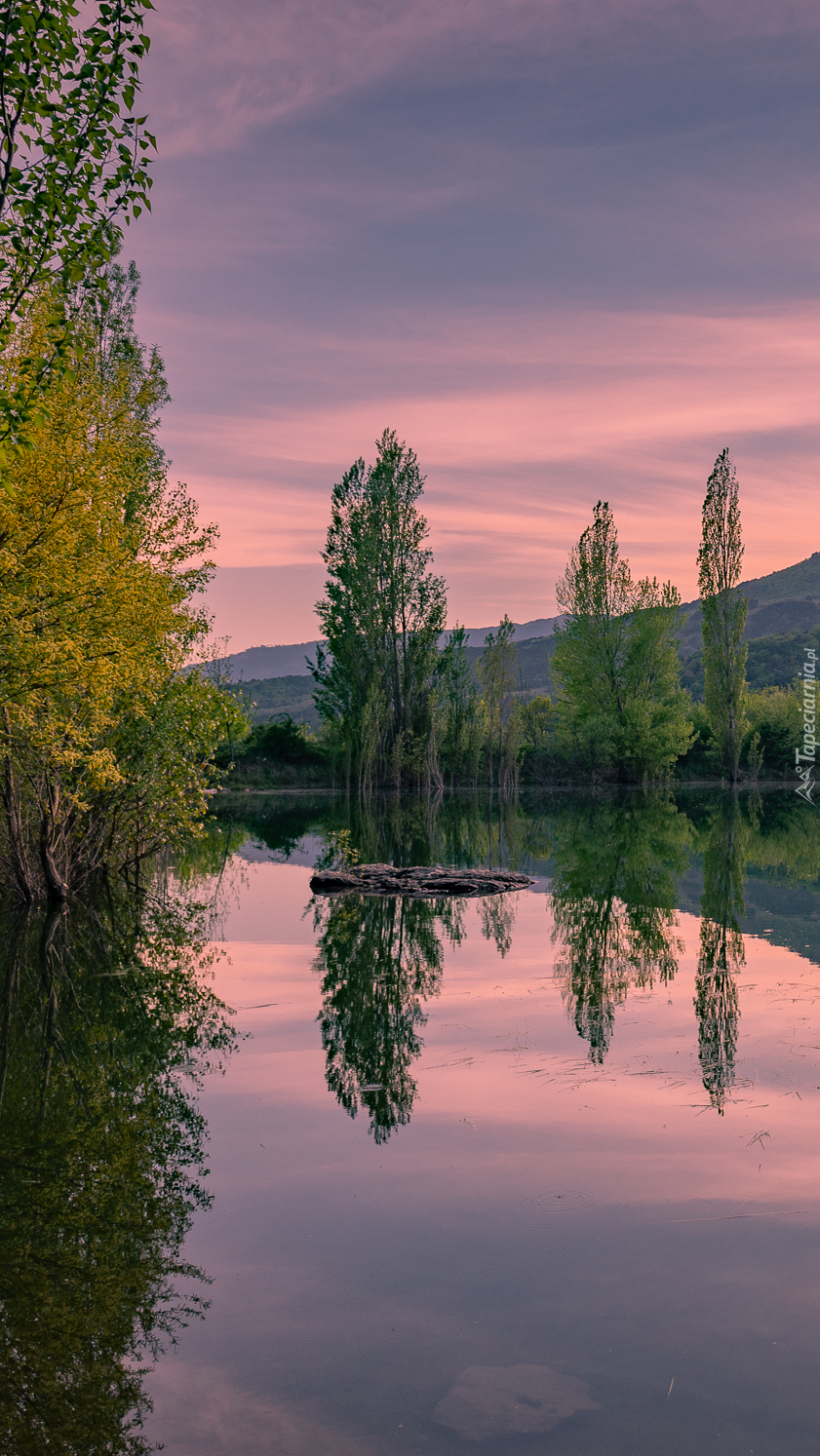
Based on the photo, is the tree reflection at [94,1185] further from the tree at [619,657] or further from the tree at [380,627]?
the tree at [619,657]

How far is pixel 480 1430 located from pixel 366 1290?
1.05m

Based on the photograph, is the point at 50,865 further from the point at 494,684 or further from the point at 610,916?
the point at 494,684

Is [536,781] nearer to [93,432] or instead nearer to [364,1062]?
[93,432]

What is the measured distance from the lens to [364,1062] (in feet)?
26.4

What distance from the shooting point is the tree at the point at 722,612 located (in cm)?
5894

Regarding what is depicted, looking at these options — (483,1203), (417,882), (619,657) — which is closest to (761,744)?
(619,657)

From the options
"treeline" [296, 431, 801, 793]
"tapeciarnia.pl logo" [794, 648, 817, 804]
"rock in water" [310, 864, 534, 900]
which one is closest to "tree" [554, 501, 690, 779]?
"treeline" [296, 431, 801, 793]

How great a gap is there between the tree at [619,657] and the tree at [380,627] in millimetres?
11598

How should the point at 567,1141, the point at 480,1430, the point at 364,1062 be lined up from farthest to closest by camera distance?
1. the point at 364,1062
2. the point at 567,1141
3. the point at 480,1430

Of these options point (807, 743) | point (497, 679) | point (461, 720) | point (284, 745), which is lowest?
point (807, 743)

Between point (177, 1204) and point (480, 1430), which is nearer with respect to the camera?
point (480, 1430)

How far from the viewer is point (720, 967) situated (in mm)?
11492

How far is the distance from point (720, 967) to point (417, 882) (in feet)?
25.7

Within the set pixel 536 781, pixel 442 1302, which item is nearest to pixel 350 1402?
pixel 442 1302
